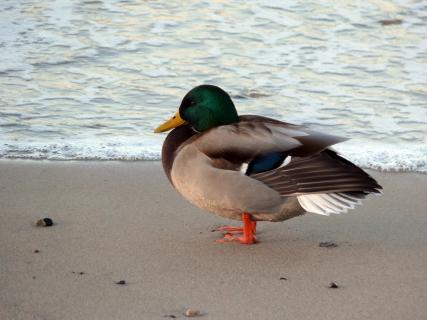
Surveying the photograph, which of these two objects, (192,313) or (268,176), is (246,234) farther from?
(192,313)

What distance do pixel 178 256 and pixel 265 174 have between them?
60 cm

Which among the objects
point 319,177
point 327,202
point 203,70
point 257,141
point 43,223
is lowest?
point 203,70

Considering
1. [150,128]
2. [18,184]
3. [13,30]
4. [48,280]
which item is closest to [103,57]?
[13,30]

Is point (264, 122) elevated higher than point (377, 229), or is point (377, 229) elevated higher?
point (264, 122)

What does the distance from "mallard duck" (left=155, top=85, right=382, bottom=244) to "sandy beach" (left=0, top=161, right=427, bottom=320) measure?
24 centimetres

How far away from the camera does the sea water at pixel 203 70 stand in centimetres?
724

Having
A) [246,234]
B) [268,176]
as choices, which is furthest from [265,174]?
[246,234]

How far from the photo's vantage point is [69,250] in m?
4.95

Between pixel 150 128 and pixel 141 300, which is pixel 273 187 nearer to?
pixel 141 300

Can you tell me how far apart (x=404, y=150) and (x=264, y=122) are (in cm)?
202

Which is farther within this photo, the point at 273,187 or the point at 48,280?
the point at 273,187

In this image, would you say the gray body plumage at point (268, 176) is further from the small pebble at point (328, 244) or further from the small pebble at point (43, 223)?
the small pebble at point (43, 223)

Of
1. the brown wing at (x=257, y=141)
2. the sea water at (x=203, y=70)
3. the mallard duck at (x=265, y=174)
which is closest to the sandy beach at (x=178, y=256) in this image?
the mallard duck at (x=265, y=174)

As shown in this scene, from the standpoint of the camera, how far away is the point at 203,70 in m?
8.89
